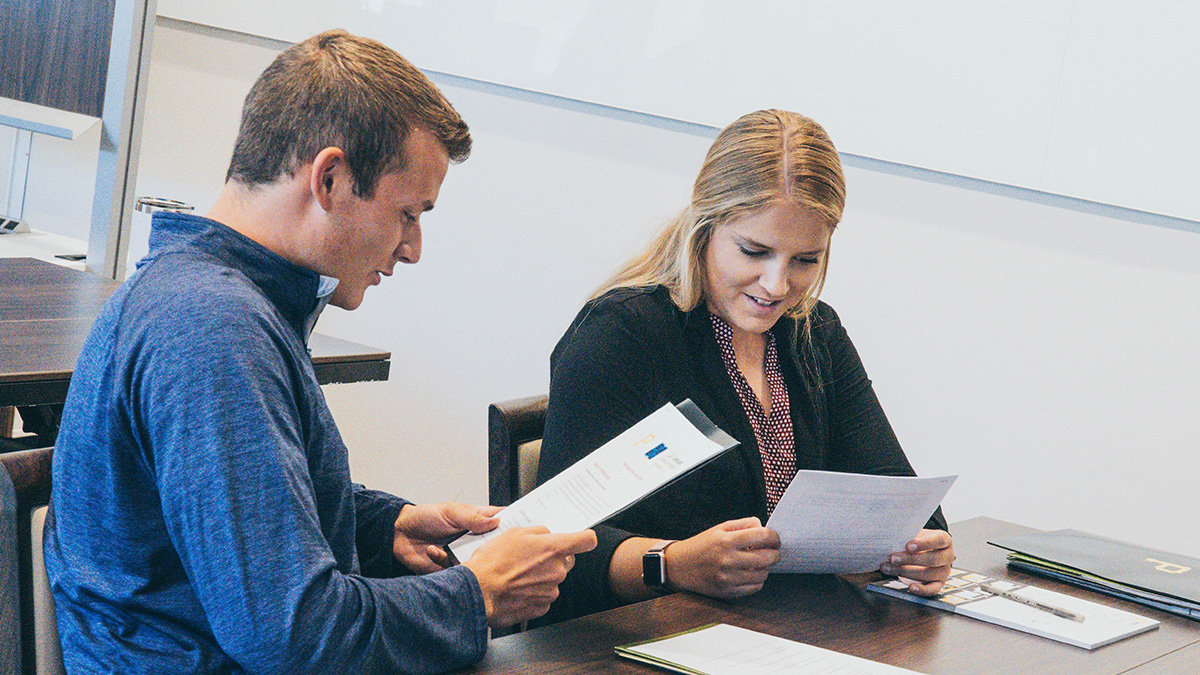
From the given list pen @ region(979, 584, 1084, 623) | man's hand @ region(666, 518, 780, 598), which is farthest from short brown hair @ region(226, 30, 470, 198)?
pen @ region(979, 584, 1084, 623)

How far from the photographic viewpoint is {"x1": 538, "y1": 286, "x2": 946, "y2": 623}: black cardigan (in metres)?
1.59

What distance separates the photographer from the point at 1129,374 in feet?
8.54

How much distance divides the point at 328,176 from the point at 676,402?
2.54 feet

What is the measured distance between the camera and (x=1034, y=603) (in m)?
1.52

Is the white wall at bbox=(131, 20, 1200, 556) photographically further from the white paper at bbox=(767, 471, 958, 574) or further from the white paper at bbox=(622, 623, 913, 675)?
the white paper at bbox=(622, 623, 913, 675)

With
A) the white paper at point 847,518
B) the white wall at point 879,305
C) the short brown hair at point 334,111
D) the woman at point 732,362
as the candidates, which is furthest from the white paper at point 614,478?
the white wall at point 879,305

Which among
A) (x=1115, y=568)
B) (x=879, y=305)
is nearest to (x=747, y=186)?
(x=1115, y=568)

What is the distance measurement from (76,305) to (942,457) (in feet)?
6.27

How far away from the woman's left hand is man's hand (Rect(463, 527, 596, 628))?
20.4 inches

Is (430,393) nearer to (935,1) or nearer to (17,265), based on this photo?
(17,265)

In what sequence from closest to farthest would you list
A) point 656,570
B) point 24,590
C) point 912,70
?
point 24,590
point 656,570
point 912,70

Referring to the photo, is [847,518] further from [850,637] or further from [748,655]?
[748,655]

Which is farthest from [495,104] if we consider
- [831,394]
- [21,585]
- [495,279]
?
[21,585]

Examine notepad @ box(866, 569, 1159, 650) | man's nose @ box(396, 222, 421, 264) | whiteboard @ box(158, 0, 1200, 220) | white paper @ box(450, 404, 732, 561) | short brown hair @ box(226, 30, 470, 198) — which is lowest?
notepad @ box(866, 569, 1159, 650)
